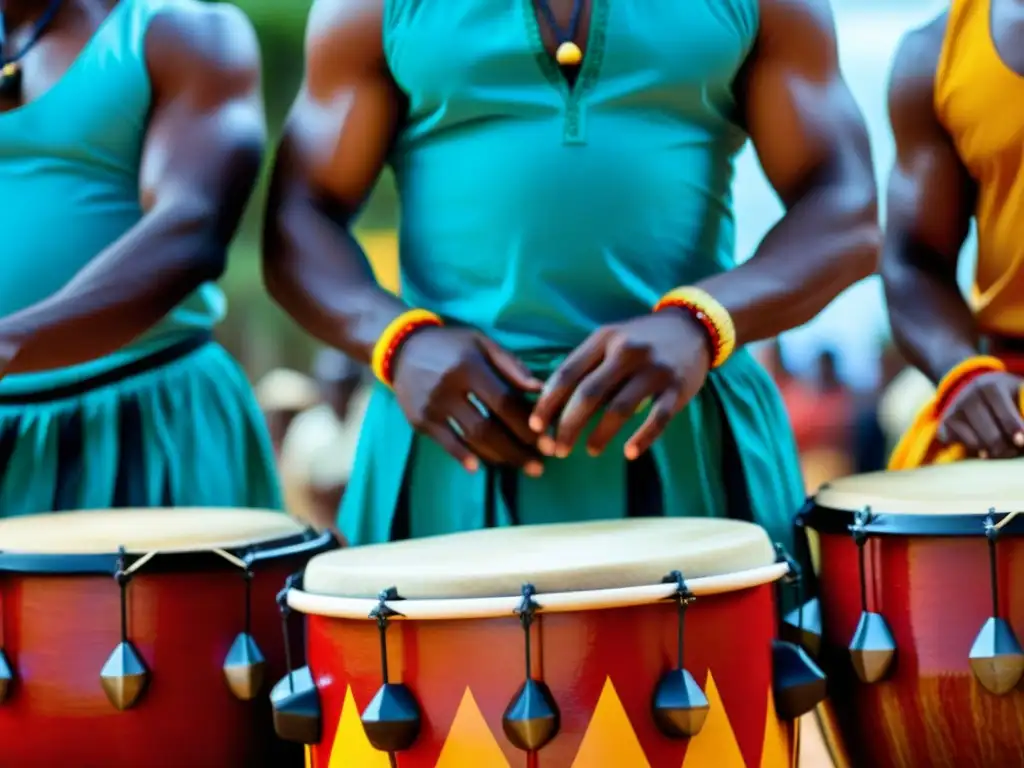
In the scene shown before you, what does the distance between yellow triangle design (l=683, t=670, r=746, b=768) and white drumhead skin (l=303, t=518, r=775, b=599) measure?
12 cm

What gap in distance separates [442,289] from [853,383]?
15.2 feet

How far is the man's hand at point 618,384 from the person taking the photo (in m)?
1.37

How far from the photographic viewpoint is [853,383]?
5977 millimetres

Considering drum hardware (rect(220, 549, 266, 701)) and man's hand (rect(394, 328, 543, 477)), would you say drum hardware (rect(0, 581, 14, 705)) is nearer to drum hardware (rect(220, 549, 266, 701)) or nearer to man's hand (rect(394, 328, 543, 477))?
drum hardware (rect(220, 549, 266, 701))

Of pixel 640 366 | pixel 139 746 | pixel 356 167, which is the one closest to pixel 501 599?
pixel 640 366

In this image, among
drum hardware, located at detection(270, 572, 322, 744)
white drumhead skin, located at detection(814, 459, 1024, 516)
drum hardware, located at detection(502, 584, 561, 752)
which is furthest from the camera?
white drumhead skin, located at detection(814, 459, 1024, 516)

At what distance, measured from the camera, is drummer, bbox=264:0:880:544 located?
1.56 m

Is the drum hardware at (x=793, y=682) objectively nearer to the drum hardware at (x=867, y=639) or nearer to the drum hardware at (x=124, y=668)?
the drum hardware at (x=867, y=639)

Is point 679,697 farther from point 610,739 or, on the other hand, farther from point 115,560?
point 115,560

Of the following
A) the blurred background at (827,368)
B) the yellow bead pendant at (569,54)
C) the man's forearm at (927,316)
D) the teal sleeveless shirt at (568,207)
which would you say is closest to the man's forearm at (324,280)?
the teal sleeveless shirt at (568,207)

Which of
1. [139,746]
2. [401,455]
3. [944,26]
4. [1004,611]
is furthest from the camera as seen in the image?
[944,26]

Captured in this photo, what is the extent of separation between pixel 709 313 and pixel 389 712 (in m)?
0.59

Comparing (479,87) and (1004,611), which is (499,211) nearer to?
(479,87)

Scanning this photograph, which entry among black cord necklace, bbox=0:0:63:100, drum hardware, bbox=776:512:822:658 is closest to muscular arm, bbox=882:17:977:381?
drum hardware, bbox=776:512:822:658
